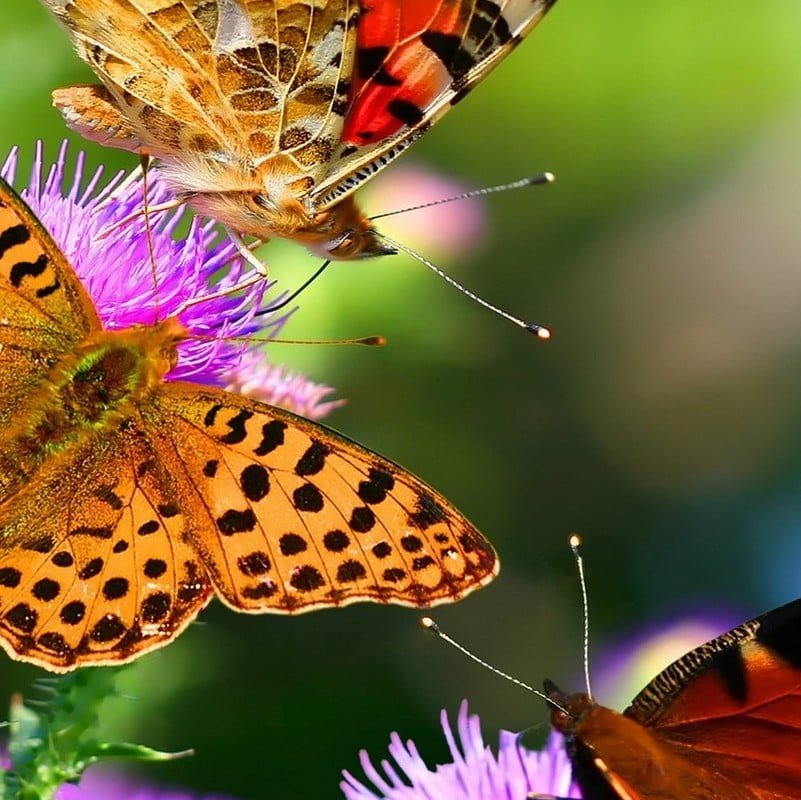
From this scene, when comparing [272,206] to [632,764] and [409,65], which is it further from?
[632,764]

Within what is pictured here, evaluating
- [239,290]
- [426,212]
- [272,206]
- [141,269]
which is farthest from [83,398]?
[426,212]

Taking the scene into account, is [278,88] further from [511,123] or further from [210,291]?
A: [511,123]

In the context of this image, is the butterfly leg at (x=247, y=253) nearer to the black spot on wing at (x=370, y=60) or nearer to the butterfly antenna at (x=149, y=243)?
the butterfly antenna at (x=149, y=243)

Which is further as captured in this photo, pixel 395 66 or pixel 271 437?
pixel 395 66

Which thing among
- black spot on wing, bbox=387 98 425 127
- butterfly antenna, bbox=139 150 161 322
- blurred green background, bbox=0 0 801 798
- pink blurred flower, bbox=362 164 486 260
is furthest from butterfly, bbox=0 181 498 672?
pink blurred flower, bbox=362 164 486 260

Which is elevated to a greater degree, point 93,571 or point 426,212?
point 426,212

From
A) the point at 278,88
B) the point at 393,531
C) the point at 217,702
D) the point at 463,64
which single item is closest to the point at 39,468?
the point at 393,531

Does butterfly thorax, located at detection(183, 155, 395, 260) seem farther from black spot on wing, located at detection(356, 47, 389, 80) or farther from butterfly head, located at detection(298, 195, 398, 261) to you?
black spot on wing, located at detection(356, 47, 389, 80)
